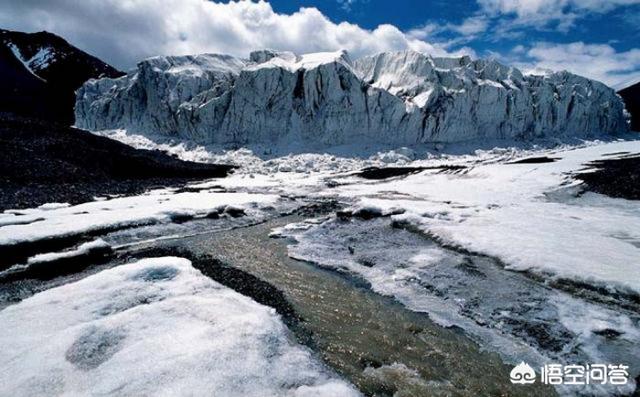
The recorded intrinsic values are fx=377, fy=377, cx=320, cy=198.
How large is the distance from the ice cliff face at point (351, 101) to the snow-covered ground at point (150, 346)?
129ft

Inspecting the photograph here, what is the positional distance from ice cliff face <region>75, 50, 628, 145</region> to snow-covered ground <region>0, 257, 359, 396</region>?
39.3m

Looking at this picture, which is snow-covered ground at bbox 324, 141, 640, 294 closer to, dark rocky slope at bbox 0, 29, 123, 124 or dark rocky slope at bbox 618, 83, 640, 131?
dark rocky slope at bbox 618, 83, 640, 131

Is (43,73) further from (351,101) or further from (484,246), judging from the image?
(484,246)

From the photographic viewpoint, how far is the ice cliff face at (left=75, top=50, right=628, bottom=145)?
4541 centimetres

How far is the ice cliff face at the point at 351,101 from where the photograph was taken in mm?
45406

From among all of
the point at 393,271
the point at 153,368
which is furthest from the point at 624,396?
the point at 153,368

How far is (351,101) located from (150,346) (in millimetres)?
42227

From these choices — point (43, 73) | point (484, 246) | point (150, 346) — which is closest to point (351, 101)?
point (484, 246)

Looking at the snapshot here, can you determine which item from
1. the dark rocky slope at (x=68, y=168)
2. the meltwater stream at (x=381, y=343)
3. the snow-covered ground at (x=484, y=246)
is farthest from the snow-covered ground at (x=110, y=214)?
the meltwater stream at (x=381, y=343)

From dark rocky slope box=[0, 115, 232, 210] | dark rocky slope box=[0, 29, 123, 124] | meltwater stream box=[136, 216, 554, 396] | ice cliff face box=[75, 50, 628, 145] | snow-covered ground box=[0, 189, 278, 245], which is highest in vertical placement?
dark rocky slope box=[0, 29, 123, 124]

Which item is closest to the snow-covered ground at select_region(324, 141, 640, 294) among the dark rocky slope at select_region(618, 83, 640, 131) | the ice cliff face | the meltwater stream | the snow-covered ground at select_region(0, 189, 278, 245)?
the meltwater stream

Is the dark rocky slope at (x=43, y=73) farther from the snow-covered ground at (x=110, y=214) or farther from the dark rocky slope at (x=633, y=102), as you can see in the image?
the dark rocky slope at (x=633, y=102)

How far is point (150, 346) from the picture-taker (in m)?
5.49

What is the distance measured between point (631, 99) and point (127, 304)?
3670 inches
